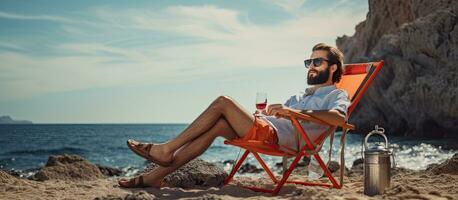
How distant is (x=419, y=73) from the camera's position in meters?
25.3

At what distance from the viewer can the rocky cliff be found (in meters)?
23.1

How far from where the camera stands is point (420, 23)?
24.6 meters

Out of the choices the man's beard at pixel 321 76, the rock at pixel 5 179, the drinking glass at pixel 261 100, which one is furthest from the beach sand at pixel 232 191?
the man's beard at pixel 321 76

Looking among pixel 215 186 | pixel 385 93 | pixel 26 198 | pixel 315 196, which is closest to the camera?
pixel 315 196

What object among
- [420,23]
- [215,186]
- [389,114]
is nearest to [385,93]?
[389,114]

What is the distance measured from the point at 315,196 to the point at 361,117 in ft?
110

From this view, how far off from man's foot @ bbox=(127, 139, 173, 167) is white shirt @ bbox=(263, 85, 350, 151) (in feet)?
3.03

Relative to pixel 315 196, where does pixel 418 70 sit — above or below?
above

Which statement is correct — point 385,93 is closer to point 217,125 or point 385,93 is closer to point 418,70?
Answer: point 418,70

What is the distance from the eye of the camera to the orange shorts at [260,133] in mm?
4051

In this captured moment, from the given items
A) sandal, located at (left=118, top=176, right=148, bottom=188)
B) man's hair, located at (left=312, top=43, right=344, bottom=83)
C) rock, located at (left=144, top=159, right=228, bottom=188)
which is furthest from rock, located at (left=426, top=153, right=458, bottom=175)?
sandal, located at (left=118, top=176, right=148, bottom=188)

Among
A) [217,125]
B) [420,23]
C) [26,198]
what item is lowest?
[26,198]

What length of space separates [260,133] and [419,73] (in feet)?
76.2

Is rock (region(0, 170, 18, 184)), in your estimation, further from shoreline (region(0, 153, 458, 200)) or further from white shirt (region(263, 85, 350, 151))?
white shirt (region(263, 85, 350, 151))
